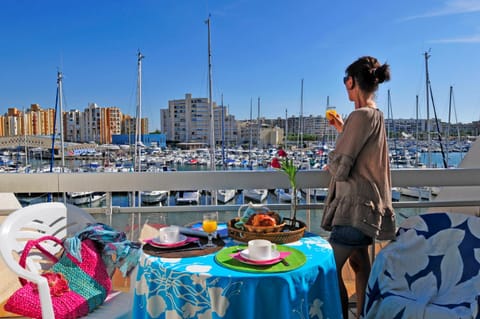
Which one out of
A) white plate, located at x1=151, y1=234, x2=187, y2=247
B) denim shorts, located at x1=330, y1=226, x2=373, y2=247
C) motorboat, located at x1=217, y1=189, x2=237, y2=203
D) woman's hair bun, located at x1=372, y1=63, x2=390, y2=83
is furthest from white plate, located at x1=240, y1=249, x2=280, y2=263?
motorboat, located at x1=217, y1=189, x2=237, y2=203

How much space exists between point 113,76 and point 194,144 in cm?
1012

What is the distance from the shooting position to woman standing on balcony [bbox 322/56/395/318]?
1.67 metres

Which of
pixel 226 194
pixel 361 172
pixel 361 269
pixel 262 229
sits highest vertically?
pixel 361 172

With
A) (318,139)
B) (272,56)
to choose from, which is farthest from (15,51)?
(318,139)

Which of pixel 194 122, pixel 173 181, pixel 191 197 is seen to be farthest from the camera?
pixel 194 122

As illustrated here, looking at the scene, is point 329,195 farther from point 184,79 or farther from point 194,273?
point 184,79

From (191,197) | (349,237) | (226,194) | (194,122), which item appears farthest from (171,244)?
(194,122)

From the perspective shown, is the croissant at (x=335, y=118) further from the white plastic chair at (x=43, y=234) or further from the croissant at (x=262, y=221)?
the white plastic chair at (x=43, y=234)

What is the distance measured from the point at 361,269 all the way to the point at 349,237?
41cm

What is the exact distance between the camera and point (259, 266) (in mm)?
1257

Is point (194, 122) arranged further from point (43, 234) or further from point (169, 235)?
point (169, 235)

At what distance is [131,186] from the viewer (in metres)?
2.27

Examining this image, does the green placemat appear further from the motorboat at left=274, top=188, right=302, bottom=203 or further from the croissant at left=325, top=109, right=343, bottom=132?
the motorboat at left=274, top=188, right=302, bottom=203

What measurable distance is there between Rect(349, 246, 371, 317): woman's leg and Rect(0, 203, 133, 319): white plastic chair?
4.12 feet
